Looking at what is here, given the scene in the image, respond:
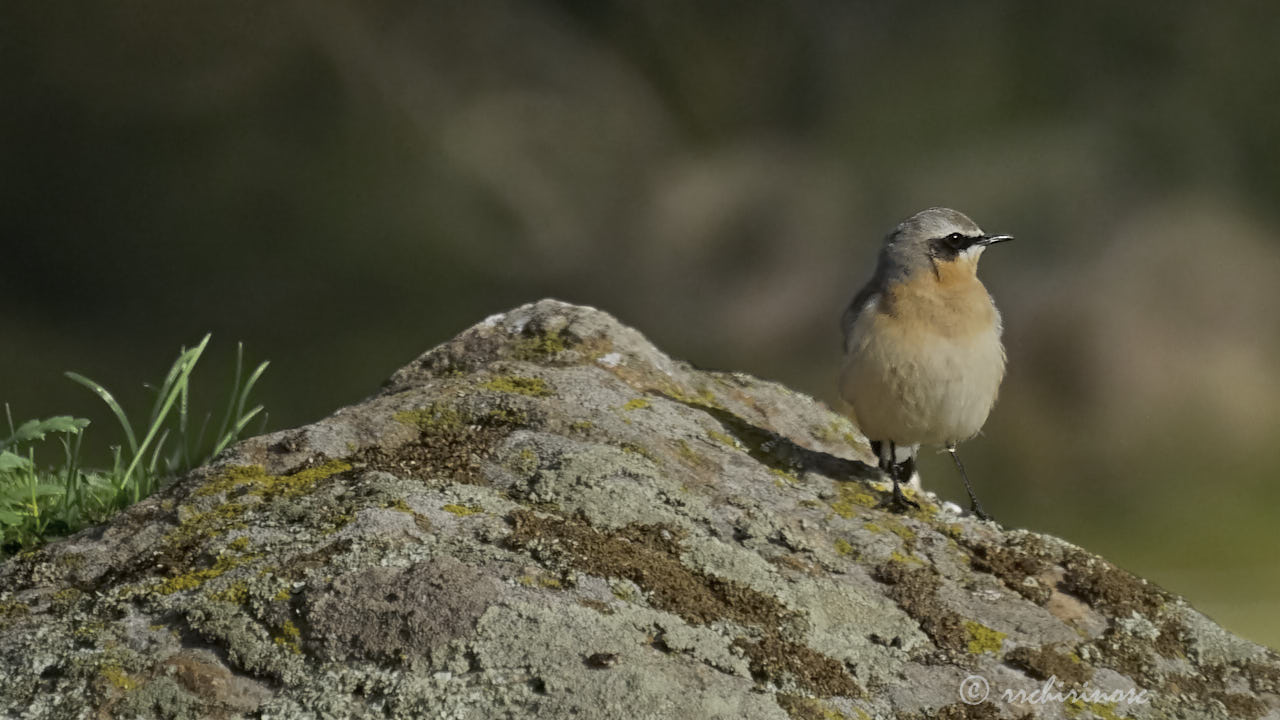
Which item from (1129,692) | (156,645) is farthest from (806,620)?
(156,645)

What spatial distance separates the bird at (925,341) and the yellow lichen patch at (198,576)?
3088 millimetres

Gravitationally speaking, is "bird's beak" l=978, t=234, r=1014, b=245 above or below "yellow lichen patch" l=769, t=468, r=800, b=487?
above

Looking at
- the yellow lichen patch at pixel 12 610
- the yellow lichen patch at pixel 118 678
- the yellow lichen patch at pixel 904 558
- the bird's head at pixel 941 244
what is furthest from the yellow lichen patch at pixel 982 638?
the yellow lichen patch at pixel 12 610

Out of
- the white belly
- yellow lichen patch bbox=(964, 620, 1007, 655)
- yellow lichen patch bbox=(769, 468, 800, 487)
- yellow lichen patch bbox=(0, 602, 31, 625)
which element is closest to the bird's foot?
yellow lichen patch bbox=(769, 468, 800, 487)

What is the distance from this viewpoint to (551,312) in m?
6.18

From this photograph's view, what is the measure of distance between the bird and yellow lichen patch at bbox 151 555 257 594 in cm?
309

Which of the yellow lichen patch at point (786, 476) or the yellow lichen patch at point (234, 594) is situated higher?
the yellow lichen patch at point (786, 476)

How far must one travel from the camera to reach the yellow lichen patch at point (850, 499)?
4.90 m

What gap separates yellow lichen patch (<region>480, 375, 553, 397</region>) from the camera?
520 cm

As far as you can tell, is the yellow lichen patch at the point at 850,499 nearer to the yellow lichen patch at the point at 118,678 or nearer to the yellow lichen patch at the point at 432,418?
the yellow lichen patch at the point at 432,418

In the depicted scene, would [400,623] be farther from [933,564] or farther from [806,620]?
[933,564]

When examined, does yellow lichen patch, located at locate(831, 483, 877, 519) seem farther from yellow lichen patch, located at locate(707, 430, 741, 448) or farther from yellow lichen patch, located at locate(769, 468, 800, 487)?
yellow lichen patch, located at locate(707, 430, 741, 448)

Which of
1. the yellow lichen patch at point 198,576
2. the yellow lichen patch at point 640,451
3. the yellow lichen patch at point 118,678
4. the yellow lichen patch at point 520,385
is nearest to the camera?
the yellow lichen patch at point 118,678

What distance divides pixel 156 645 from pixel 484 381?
213 centimetres
